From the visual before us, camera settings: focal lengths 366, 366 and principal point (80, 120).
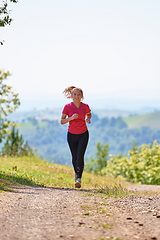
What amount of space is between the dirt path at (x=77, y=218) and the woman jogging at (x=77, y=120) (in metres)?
3.06

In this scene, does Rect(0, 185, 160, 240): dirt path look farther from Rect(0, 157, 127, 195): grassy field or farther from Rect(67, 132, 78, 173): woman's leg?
Rect(67, 132, 78, 173): woman's leg

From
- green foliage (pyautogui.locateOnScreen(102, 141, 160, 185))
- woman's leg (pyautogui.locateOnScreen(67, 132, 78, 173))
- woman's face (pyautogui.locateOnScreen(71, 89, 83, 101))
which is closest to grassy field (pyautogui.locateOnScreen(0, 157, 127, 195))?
woman's leg (pyautogui.locateOnScreen(67, 132, 78, 173))

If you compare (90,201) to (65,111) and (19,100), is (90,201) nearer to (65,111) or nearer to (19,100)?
(65,111)

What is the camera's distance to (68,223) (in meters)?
4.86

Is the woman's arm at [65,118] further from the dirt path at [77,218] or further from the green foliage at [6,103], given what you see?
the green foliage at [6,103]

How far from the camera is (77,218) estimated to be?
5184mm

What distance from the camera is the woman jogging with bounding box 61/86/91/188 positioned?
32.9 feet

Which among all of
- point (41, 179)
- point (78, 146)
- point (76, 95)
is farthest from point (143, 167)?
point (76, 95)

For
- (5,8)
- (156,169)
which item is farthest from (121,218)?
(156,169)

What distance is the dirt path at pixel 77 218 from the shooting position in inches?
171

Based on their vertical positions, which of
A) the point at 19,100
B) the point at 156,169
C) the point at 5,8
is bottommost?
the point at 156,169

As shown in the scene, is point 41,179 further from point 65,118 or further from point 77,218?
point 77,218

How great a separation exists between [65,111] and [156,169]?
11747 millimetres

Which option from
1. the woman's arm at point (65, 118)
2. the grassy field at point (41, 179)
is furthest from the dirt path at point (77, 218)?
the woman's arm at point (65, 118)
